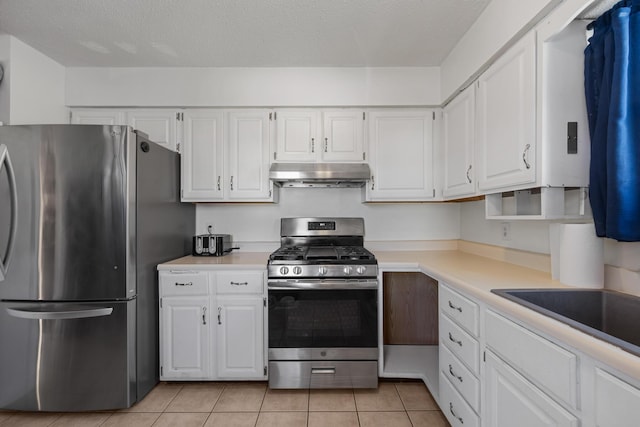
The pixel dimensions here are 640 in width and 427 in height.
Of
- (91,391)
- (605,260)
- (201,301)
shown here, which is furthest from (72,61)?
(605,260)

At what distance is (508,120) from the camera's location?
170cm

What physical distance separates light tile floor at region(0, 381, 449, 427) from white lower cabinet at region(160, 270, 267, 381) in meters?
0.12

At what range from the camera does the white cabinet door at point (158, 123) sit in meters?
2.70

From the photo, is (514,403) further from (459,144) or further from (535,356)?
(459,144)

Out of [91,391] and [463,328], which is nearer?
[463,328]

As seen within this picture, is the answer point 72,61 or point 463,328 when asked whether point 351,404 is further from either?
point 72,61

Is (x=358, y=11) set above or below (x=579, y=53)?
above

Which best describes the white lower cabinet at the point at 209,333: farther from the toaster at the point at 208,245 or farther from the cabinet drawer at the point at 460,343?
the cabinet drawer at the point at 460,343

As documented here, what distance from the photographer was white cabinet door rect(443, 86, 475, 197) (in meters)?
2.18

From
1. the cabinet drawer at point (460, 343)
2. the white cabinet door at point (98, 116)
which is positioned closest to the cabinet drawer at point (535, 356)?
the cabinet drawer at point (460, 343)

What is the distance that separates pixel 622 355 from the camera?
0.79 meters

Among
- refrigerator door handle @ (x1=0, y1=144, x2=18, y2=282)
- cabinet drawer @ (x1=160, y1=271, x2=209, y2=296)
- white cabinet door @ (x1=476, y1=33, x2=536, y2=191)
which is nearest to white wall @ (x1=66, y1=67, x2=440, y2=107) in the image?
white cabinet door @ (x1=476, y1=33, x2=536, y2=191)

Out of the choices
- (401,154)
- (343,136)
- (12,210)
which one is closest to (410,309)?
(401,154)

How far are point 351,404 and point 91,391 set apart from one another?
161cm
